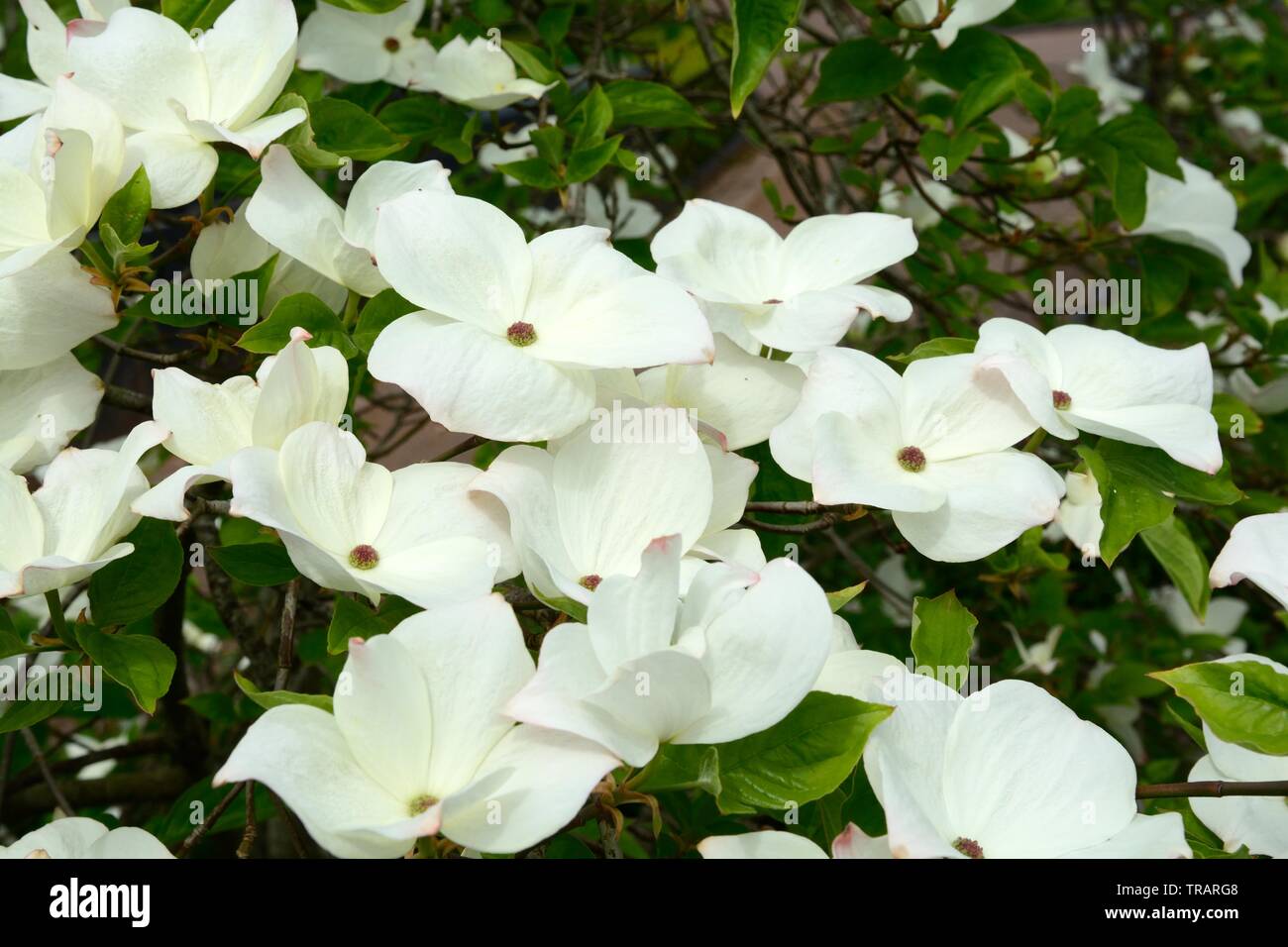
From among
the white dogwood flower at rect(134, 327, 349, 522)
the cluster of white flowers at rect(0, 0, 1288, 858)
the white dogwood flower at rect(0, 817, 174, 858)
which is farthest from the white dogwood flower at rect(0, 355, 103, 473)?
the white dogwood flower at rect(0, 817, 174, 858)

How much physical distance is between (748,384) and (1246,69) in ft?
6.81

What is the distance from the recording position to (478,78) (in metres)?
0.94

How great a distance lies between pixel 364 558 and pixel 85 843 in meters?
0.18

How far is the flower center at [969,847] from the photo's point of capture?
51 cm

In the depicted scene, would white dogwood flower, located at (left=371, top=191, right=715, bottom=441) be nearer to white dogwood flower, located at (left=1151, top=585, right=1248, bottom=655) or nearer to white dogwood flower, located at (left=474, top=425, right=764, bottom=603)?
white dogwood flower, located at (left=474, top=425, right=764, bottom=603)

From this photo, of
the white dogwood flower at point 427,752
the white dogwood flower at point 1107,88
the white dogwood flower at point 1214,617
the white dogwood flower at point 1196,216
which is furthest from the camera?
the white dogwood flower at point 1107,88

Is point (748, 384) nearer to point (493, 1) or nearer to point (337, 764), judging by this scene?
point (337, 764)

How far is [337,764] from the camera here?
1.56 feet

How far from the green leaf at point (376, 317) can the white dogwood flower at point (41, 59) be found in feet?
0.92

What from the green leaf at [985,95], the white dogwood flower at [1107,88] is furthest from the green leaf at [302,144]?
the white dogwood flower at [1107,88]

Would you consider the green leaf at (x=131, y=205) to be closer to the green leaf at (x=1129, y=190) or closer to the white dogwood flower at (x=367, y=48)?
the white dogwood flower at (x=367, y=48)

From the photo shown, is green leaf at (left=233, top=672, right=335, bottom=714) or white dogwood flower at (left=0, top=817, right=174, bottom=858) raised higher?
green leaf at (left=233, top=672, right=335, bottom=714)

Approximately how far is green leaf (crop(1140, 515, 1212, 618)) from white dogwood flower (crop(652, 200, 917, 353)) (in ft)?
0.73

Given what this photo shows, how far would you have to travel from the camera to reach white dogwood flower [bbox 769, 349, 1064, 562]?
1.94 ft
